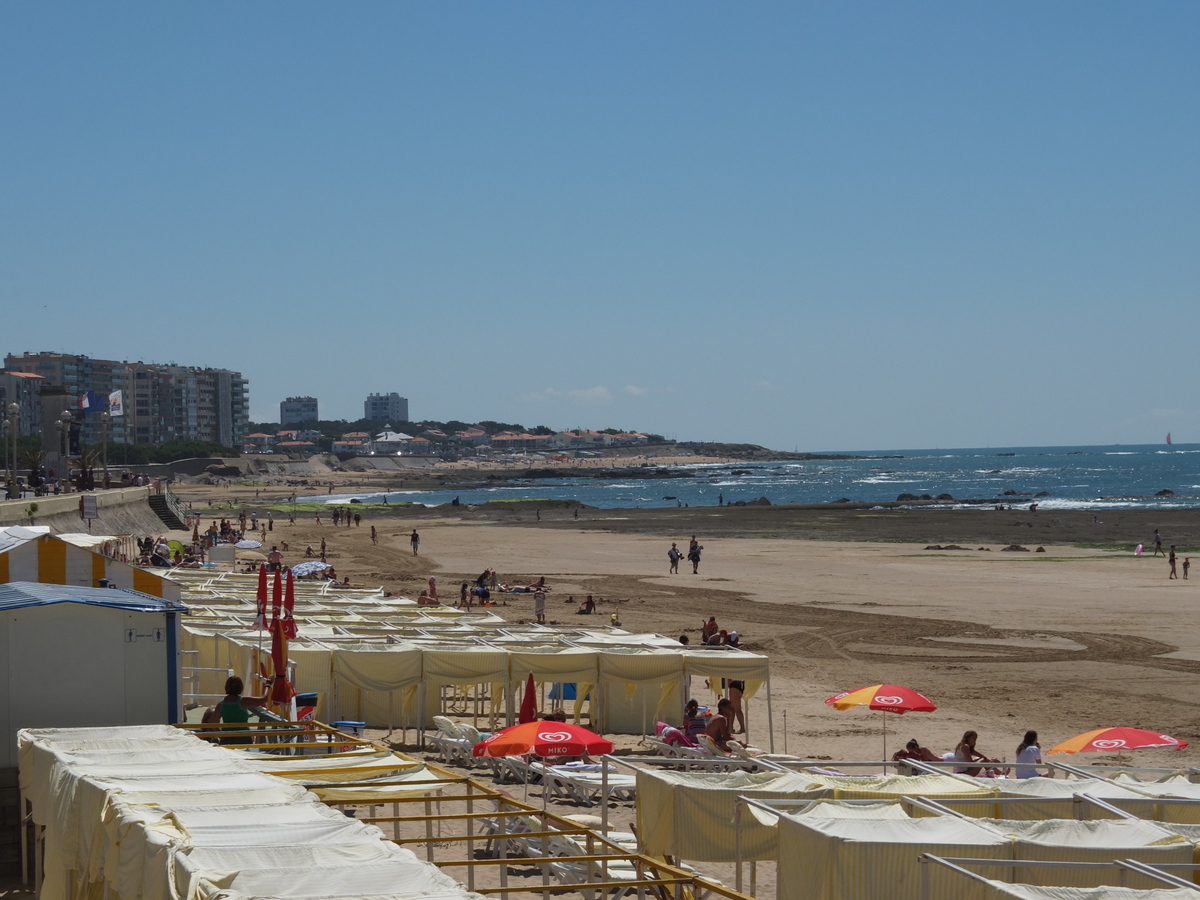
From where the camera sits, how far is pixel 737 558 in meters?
52.0

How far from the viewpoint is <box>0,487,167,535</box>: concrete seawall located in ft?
119

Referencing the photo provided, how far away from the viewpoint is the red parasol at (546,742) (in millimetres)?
11977

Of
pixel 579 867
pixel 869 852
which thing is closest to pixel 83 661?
pixel 579 867

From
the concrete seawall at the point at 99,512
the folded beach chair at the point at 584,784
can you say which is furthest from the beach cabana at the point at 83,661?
the concrete seawall at the point at 99,512

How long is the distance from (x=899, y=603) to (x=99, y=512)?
105 ft

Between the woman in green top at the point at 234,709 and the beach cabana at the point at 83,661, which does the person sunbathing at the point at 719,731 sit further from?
the beach cabana at the point at 83,661

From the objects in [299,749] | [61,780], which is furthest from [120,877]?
[299,749]

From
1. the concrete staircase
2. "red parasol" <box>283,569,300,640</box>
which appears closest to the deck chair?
"red parasol" <box>283,569,300,640</box>

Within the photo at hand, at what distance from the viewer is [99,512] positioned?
160ft

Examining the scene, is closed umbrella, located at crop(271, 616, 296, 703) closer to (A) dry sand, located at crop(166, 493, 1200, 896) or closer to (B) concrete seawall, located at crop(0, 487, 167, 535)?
(A) dry sand, located at crop(166, 493, 1200, 896)

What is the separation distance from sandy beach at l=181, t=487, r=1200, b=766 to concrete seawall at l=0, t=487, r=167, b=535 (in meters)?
7.46

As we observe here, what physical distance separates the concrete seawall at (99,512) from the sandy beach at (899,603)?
24.5 feet

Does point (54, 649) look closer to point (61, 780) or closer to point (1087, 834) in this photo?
point (61, 780)

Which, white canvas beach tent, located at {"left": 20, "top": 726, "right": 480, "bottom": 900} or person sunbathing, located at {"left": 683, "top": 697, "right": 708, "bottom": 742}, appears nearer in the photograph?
white canvas beach tent, located at {"left": 20, "top": 726, "right": 480, "bottom": 900}
